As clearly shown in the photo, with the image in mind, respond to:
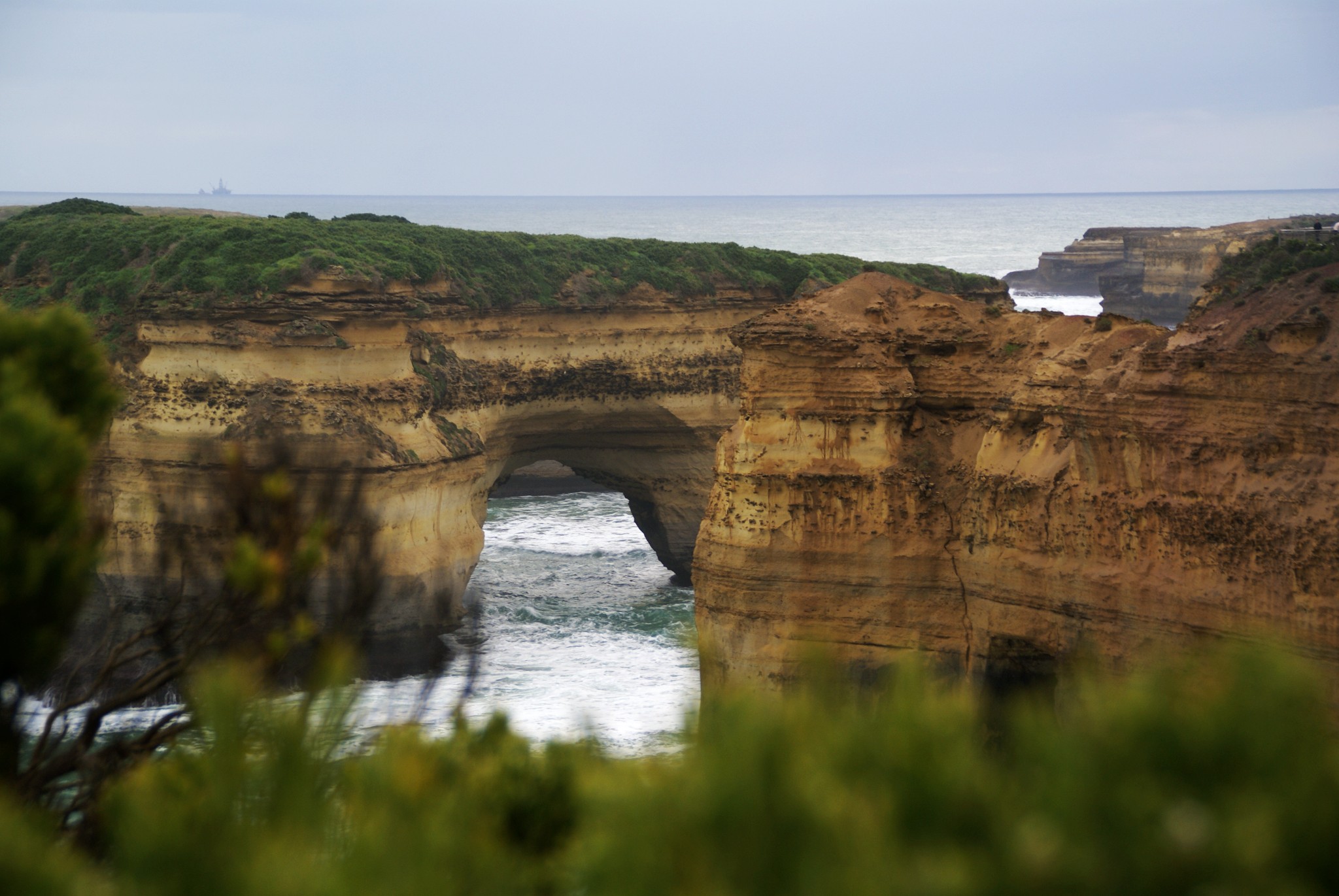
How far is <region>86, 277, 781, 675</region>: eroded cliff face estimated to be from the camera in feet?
89.8

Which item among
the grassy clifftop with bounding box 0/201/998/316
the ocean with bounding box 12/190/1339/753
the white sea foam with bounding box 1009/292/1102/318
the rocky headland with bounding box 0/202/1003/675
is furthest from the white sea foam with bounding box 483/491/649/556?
the white sea foam with bounding box 1009/292/1102/318

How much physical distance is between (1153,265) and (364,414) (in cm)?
6760

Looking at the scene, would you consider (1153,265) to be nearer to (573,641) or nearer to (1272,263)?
(573,641)

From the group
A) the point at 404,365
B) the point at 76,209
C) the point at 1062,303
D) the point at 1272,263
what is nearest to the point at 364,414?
the point at 404,365

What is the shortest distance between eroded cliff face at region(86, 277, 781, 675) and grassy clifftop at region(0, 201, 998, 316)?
2.28 ft

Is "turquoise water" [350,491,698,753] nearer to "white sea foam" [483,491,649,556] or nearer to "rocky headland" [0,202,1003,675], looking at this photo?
"white sea foam" [483,491,649,556]

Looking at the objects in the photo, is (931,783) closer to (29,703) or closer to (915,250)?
(29,703)

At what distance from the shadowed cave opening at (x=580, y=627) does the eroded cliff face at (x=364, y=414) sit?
2625 millimetres

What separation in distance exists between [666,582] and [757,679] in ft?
61.1

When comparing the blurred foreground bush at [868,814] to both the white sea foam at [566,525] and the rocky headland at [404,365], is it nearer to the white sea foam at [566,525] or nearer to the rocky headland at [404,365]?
the rocky headland at [404,365]

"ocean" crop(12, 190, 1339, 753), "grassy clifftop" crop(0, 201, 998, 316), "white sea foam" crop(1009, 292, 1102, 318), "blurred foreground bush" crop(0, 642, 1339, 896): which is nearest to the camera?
"blurred foreground bush" crop(0, 642, 1339, 896)

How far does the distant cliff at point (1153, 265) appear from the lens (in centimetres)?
8025

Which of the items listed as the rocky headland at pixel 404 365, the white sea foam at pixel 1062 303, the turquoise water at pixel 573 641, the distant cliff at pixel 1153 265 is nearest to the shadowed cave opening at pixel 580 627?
the turquoise water at pixel 573 641

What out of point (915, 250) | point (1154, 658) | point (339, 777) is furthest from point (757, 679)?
point (915, 250)
